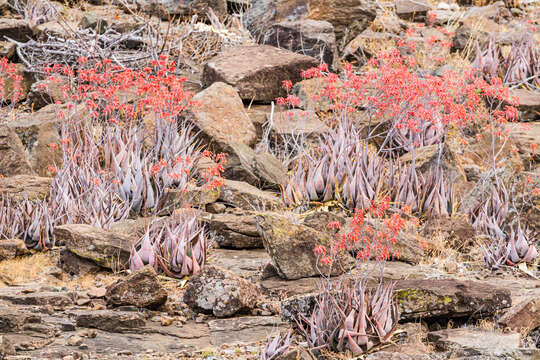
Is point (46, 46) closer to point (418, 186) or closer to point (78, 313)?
point (418, 186)

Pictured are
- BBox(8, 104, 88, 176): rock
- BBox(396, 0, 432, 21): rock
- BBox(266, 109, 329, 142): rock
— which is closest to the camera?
BBox(8, 104, 88, 176): rock

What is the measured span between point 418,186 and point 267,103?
3772 millimetres

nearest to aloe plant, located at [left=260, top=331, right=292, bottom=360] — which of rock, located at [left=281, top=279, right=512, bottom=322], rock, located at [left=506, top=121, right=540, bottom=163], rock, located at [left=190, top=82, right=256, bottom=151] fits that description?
rock, located at [left=281, top=279, right=512, bottom=322]

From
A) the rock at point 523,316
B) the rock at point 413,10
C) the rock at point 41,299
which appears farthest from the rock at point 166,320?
the rock at point 413,10

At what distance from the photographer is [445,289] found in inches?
204

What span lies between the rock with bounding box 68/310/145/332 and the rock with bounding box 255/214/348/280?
1362mm

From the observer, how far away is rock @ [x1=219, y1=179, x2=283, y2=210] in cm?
771

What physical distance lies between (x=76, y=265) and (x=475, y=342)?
3.53m

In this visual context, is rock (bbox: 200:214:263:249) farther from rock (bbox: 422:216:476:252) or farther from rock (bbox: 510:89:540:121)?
rock (bbox: 510:89:540:121)

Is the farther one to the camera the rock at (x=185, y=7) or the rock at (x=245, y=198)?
the rock at (x=185, y=7)

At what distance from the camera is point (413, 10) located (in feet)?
51.5

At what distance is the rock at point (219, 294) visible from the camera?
5.41 meters

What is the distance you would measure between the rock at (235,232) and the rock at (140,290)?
175cm

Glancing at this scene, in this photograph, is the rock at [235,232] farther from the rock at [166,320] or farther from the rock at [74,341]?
the rock at [74,341]
